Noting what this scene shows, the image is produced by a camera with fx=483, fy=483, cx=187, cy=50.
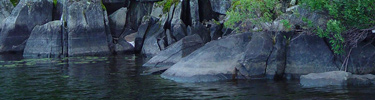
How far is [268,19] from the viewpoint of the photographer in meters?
24.8

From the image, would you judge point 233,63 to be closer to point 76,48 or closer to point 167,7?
point 76,48

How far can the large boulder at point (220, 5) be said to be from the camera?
47781 millimetres

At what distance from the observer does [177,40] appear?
141 ft

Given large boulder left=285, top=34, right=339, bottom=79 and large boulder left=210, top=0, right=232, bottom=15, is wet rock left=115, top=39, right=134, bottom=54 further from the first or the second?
large boulder left=285, top=34, right=339, bottom=79

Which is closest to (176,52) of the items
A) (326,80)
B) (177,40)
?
A: (326,80)

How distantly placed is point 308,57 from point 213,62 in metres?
4.35

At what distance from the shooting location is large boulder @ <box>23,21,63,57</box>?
42312mm

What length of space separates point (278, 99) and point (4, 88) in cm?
1137

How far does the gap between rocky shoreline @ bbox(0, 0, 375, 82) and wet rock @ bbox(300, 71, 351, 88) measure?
7.72 feet

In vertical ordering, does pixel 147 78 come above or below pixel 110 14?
below

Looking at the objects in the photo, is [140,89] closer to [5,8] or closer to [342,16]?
[342,16]

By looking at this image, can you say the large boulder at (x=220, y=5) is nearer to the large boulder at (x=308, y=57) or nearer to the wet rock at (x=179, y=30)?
the wet rock at (x=179, y=30)

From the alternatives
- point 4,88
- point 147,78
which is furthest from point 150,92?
point 4,88

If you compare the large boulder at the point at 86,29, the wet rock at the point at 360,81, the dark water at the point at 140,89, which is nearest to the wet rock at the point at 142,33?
the large boulder at the point at 86,29
